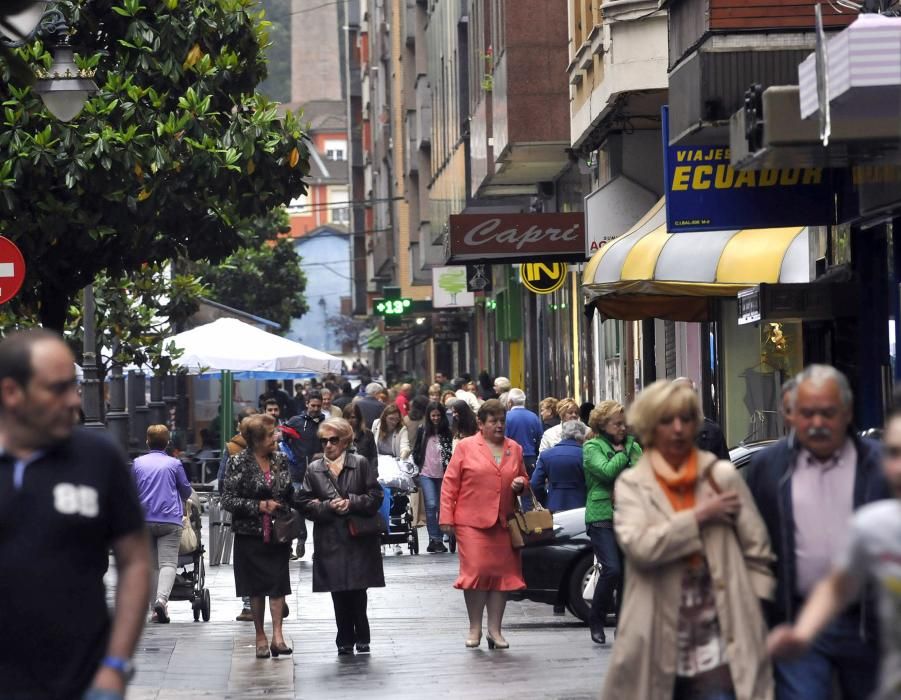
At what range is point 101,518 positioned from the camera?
5.45m

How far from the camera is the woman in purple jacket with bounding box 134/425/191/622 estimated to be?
53.1 ft

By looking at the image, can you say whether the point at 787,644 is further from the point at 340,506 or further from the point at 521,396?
the point at 521,396

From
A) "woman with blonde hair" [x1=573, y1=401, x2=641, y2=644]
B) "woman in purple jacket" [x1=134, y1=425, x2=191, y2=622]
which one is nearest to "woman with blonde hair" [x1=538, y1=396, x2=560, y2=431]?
"woman in purple jacket" [x1=134, y1=425, x2=191, y2=622]

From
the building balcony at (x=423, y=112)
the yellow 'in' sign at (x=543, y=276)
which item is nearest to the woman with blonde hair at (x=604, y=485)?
the yellow 'in' sign at (x=543, y=276)

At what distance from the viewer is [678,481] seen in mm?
6805

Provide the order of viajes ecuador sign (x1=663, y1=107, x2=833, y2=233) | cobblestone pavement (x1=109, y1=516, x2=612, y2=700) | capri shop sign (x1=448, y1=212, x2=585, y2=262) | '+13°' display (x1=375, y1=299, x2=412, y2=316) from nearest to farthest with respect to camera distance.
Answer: cobblestone pavement (x1=109, y1=516, x2=612, y2=700) → viajes ecuador sign (x1=663, y1=107, x2=833, y2=233) → capri shop sign (x1=448, y1=212, x2=585, y2=262) → '+13°' display (x1=375, y1=299, x2=412, y2=316)

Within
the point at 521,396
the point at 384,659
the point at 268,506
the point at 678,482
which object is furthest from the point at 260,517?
the point at 521,396

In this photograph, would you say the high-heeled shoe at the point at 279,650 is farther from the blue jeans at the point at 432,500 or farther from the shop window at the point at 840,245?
the blue jeans at the point at 432,500

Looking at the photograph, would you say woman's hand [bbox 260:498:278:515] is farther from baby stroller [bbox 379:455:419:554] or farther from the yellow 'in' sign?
the yellow 'in' sign

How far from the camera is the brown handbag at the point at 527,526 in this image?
13.9 meters

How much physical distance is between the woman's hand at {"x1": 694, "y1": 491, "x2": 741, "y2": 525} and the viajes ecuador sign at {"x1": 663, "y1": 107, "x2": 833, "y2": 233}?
7.92m

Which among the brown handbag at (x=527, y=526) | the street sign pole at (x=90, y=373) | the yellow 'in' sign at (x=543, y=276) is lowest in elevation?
the brown handbag at (x=527, y=526)

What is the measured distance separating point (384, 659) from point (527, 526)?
4.59ft

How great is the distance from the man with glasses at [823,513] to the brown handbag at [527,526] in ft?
22.8
